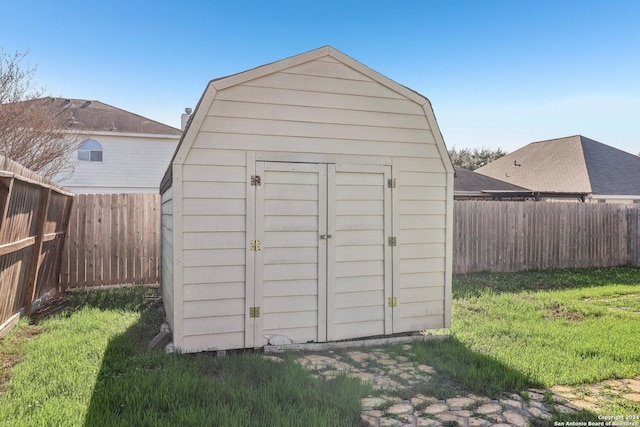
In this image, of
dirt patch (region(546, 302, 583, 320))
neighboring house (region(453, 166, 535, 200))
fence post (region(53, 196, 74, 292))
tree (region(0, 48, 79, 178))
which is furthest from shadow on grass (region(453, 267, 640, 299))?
tree (region(0, 48, 79, 178))

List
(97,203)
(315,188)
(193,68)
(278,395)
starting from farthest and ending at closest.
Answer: (193,68) → (97,203) → (315,188) → (278,395)

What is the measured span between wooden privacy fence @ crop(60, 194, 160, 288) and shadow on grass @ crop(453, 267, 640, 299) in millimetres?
5511

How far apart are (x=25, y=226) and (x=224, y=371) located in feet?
9.52

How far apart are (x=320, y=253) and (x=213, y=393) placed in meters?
1.79

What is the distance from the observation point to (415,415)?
9.12ft

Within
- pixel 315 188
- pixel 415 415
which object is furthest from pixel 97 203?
pixel 415 415

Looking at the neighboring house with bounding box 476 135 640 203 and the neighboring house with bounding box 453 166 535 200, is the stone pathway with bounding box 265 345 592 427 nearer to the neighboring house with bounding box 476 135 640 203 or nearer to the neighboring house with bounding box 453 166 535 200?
the neighboring house with bounding box 453 166 535 200

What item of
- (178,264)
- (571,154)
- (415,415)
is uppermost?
(571,154)

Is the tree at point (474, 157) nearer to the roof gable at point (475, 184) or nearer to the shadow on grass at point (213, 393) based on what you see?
the roof gable at point (475, 184)

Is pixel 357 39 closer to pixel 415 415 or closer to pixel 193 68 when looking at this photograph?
pixel 193 68

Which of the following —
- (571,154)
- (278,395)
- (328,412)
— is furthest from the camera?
(571,154)

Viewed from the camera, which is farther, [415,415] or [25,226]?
[25,226]

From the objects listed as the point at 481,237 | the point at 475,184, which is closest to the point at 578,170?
the point at 475,184

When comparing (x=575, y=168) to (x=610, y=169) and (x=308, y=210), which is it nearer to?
(x=610, y=169)
